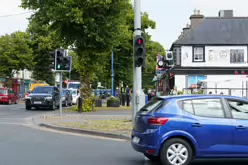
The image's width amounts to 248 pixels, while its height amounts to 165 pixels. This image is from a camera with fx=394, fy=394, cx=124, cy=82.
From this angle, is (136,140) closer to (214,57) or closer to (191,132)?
(191,132)

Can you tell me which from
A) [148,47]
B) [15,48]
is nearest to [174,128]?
[148,47]

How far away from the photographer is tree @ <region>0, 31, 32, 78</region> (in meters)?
50.1

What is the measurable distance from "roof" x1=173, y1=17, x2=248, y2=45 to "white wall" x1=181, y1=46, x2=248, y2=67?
55 centimetres

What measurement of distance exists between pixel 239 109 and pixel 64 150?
4680 millimetres

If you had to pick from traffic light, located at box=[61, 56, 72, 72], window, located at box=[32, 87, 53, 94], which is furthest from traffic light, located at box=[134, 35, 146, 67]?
window, located at box=[32, 87, 53, 94]

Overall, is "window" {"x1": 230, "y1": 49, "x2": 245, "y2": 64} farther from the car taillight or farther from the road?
the car taillight

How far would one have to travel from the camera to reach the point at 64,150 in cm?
1030

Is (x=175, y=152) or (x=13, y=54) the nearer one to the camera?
(x=175, y=152)

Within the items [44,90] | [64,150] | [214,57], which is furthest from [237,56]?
[64,150]

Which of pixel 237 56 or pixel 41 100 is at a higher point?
pixel 237 56

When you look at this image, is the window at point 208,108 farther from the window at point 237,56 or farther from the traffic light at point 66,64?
the window at point 237,56

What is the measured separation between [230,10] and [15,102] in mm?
27671

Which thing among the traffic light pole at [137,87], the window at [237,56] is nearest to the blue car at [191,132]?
the traffic light pole at [137,87]

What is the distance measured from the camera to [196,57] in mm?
42844
